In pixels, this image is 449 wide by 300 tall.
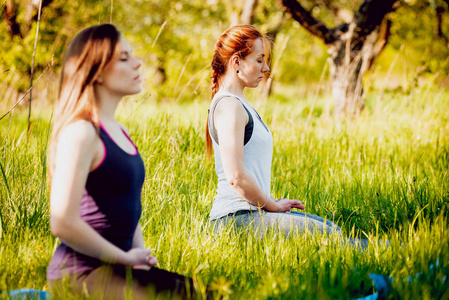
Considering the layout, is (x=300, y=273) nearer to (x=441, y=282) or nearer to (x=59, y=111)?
(x=441, y=282)

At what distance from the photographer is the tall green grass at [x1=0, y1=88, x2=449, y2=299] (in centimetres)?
178

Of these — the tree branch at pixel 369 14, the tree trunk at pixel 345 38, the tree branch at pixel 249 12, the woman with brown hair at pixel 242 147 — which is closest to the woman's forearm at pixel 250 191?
the woman with brown hair at pixel 242 147

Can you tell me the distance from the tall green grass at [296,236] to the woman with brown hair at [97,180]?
11.2 inches

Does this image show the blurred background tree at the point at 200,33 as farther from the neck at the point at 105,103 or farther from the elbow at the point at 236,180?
the neck at the point at 105,103

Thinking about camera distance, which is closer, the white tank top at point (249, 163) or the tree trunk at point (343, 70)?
the white tank top at point (249, 163)

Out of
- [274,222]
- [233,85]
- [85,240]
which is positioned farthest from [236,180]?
[85,240]

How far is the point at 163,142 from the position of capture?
3.53 metres

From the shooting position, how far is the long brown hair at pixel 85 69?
1.43 meters

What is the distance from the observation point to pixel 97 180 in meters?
1.41

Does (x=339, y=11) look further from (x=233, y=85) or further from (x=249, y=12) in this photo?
(x=233, y=85)

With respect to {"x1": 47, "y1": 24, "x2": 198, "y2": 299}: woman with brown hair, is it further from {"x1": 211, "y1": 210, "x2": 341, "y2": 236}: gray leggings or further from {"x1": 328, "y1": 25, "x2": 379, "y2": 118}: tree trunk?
{"x1": 328, "y1": 25, "x2": 379, "y2": 118}: tree trunk

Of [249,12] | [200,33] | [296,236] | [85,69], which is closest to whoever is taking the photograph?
[85,69]

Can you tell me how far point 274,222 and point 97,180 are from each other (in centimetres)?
108

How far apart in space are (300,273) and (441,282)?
536 millimetres
